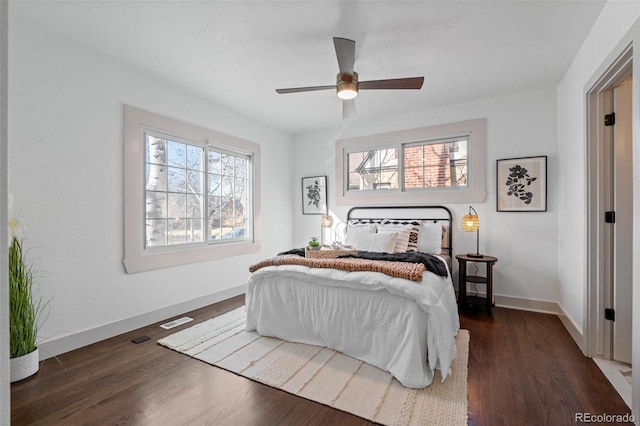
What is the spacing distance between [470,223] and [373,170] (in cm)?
168

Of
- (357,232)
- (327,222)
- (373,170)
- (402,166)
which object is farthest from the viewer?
(327,222)

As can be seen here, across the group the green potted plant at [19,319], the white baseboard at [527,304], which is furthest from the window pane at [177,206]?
the white baseboard at [527,304]

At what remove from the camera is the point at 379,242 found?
3.60m

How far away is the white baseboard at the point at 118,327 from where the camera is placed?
2.48 metres

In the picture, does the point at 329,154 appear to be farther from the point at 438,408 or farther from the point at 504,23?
the point at 438,408

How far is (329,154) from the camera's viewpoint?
5.15 meters

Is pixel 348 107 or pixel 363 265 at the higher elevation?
pixel 348 107

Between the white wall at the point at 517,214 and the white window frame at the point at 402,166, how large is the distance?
0.09m

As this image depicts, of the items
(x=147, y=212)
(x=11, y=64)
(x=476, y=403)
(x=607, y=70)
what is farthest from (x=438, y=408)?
(x=11, y=64)

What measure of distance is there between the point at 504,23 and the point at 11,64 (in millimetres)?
3808

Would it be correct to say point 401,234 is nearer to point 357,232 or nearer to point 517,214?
point 357,232

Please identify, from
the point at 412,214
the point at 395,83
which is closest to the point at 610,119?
the point at 395,83

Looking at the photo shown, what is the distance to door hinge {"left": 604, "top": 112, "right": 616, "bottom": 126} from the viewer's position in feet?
7.76

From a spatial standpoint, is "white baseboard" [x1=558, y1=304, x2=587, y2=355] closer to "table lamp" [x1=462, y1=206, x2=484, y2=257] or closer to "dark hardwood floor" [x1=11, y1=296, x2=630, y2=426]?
"dark hardwood floor" [x1=11, y1=296, x2=630, y2=426]
